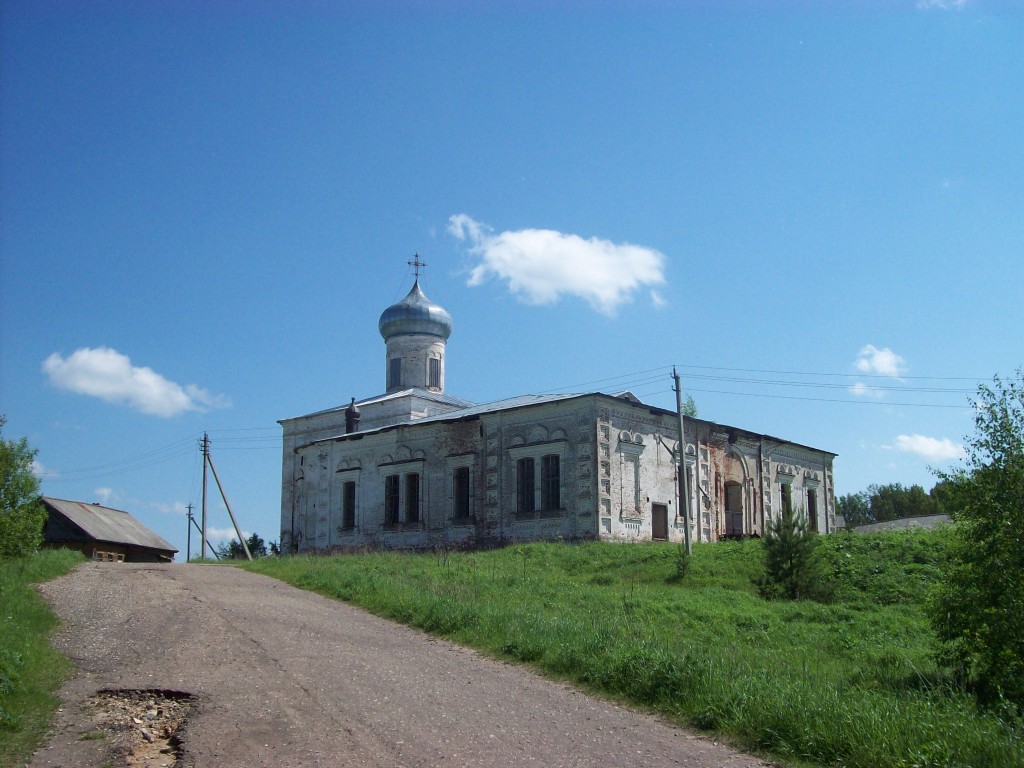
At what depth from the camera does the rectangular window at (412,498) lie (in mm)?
31094

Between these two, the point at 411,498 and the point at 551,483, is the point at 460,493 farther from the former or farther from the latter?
the point at 551,483

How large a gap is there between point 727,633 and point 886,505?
175 ft

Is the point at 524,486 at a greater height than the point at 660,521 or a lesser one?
greater

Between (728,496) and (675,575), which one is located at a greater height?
(728,496)

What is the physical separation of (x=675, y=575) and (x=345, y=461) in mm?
16567

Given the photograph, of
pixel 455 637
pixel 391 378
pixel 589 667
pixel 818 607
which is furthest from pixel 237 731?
pixel 391 378

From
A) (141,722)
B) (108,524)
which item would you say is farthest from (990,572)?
(108,524)

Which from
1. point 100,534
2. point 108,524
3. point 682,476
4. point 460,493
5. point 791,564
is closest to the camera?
point 791,564

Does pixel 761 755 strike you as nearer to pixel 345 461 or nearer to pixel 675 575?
pixel 675 575

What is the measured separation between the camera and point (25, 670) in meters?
9.16

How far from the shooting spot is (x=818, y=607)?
1730 cm

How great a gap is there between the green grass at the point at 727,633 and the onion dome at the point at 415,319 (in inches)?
633

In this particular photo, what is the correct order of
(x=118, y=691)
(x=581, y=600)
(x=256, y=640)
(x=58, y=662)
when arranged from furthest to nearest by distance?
(x=581, y=600)
(x=256, y=640)
(x=58, y=662)
(x=118, y=691)

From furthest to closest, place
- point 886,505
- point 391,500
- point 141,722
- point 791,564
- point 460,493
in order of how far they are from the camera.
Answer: point 886,505 < point 391,500 < point 460,493 < point 791,564 < point 141,722
